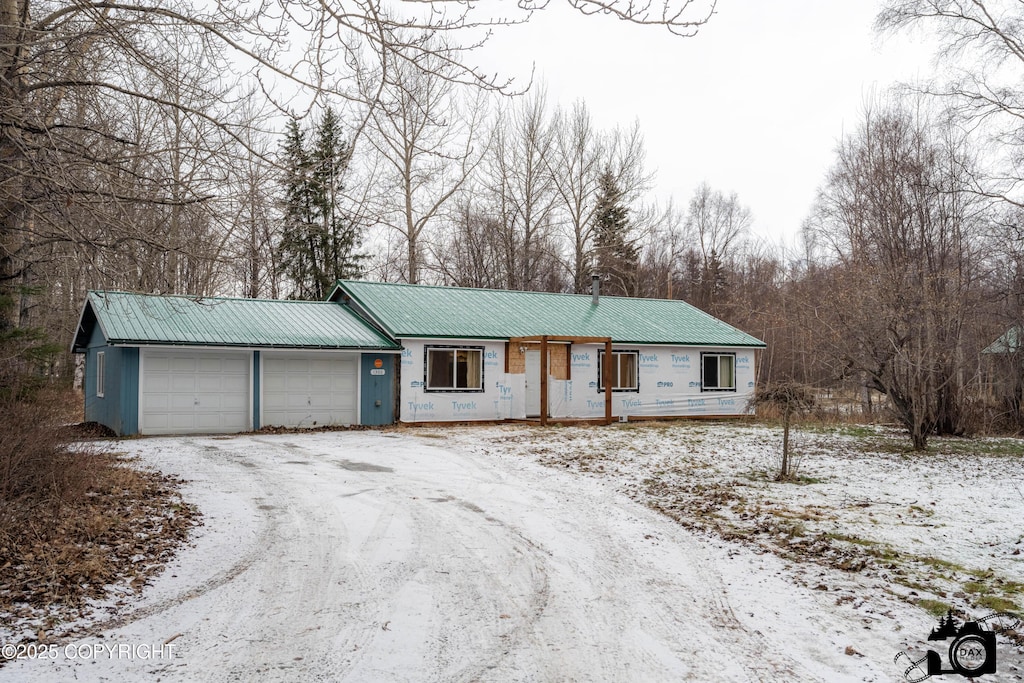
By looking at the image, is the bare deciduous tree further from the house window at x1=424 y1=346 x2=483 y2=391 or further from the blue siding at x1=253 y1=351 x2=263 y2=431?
the blue siding at x1=253 y1=351 x2=263 y2=431

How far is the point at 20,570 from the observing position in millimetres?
5520

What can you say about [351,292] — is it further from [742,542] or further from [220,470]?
[742,542]

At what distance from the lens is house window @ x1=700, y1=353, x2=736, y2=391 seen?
74.4 feet

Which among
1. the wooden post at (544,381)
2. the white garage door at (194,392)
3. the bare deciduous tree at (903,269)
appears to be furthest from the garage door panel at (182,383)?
the bare deciduous tree at (903,269)

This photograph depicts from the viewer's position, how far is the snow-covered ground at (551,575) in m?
4.44

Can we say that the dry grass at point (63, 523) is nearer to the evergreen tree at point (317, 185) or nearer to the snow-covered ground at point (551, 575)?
the snow-covered ground at point (551, 575)

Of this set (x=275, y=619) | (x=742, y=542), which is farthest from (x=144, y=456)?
(x=742, y=542)

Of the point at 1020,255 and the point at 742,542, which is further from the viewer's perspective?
the point at 1020,255

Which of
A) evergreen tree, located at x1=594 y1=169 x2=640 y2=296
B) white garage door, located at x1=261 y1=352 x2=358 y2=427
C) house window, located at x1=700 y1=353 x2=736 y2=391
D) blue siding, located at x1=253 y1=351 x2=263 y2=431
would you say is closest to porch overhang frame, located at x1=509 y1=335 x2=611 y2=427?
house window, located at x1=700 y1=353 x2=736 y2=391

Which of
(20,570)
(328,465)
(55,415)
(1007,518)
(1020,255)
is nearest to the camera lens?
(20,570)

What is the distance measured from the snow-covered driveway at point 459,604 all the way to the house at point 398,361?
25.8ft

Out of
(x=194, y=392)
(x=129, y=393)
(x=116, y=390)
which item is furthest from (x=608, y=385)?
(x=116, y=390)

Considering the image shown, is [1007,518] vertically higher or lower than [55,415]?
lower

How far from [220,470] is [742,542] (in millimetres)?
7737
